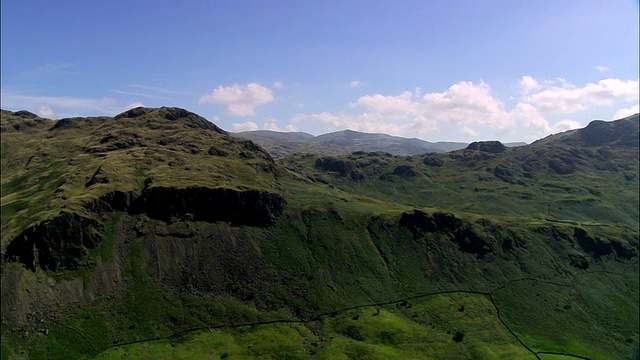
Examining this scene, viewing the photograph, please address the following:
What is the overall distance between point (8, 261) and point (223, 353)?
309 feet

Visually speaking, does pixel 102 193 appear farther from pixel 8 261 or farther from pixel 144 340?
pixel 144 340

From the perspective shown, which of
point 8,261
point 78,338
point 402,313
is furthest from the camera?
point 402,313

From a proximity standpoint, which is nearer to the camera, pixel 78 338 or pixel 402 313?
pixel 78 338

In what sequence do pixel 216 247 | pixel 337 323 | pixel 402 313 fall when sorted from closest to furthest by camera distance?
pixel 337 323, pixel 402 313, pixel 216 247

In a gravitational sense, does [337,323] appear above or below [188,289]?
below

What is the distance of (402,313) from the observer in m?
180

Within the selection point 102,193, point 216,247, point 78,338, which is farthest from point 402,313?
point 102,193

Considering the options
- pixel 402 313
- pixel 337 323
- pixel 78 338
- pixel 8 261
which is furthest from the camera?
pixel 402 313

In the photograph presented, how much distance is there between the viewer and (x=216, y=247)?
19262 centimetres

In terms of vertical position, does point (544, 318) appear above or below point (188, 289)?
below

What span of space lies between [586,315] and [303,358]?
471 feet

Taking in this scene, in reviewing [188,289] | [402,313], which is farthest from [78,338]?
[402,313]

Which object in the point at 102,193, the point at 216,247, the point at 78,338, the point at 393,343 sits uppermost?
the point at 102,193

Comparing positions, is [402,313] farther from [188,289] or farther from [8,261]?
[8,261]
